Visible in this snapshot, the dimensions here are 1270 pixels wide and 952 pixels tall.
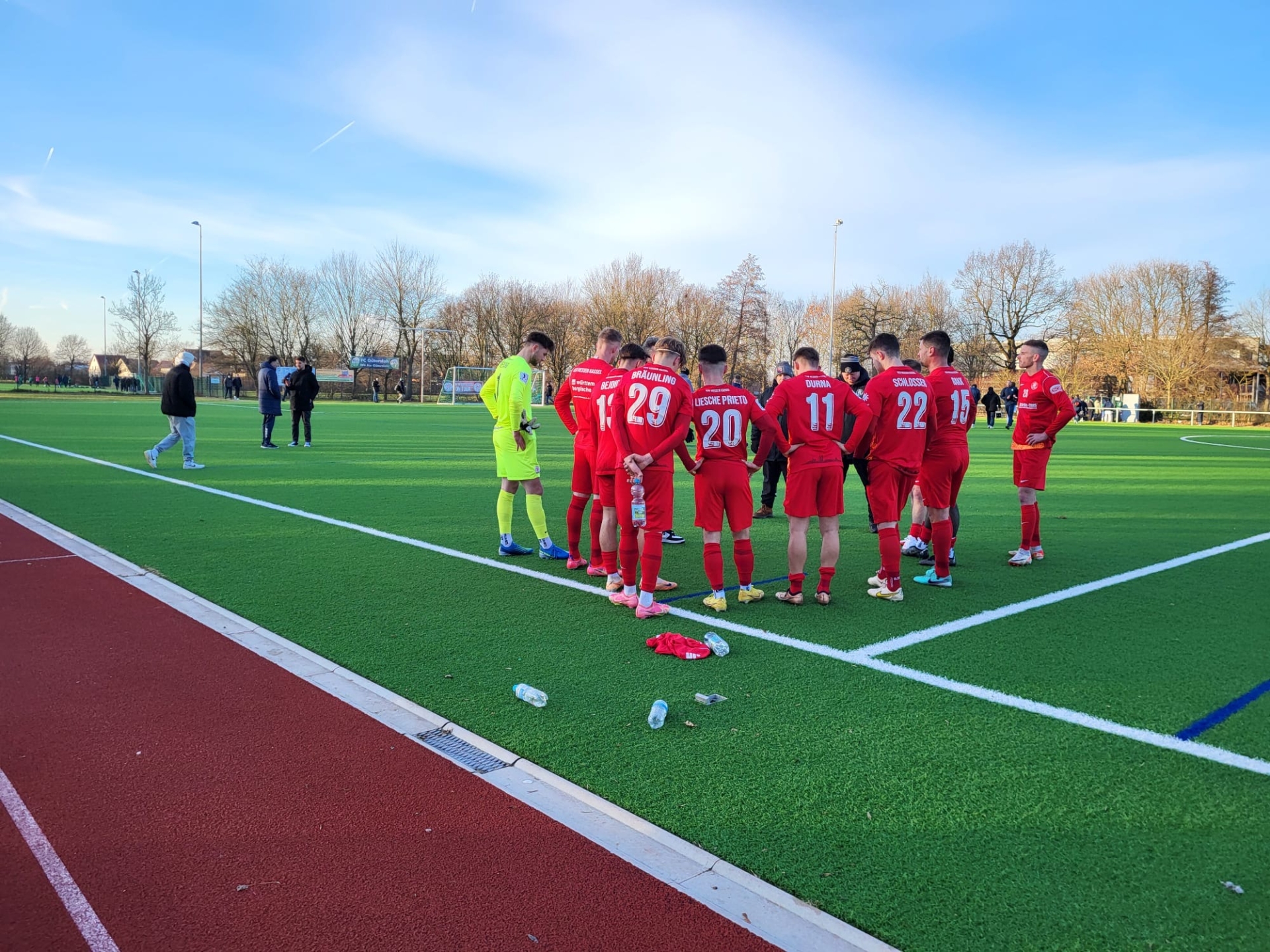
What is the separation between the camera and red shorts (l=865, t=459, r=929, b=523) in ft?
20.5

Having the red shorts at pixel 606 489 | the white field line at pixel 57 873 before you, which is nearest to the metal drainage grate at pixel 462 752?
the white field line at pixel 57 873

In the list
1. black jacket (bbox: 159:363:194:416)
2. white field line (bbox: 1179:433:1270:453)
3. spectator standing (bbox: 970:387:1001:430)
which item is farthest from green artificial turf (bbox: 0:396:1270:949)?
spectator standing (bbox: 970:387:1001:430)

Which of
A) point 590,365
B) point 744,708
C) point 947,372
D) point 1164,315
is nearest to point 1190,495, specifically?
point 947,372

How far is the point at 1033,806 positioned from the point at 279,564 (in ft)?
20.6

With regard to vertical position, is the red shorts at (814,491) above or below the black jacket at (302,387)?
below

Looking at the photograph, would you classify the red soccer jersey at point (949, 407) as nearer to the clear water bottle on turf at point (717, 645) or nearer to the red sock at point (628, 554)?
the red sock at point (628, 554)

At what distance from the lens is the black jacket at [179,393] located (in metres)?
13.0

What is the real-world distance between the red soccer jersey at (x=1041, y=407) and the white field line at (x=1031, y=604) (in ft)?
4.64

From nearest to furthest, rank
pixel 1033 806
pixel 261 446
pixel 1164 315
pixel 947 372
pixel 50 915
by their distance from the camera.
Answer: pixel 50 915 < pixel 1033 806 < pixel 947 372 < pixel 261 446 < pixel 1164 315

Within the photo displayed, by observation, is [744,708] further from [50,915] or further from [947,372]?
[947,372]

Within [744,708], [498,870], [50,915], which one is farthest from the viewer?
[744,708]

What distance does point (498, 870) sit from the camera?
9.07ft

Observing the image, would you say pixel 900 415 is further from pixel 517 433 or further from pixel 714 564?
pixel 517 433

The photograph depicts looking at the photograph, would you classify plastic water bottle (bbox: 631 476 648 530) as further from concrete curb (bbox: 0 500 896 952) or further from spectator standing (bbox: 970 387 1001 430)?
spectator standing (bbox: 970 387 1001 430)
